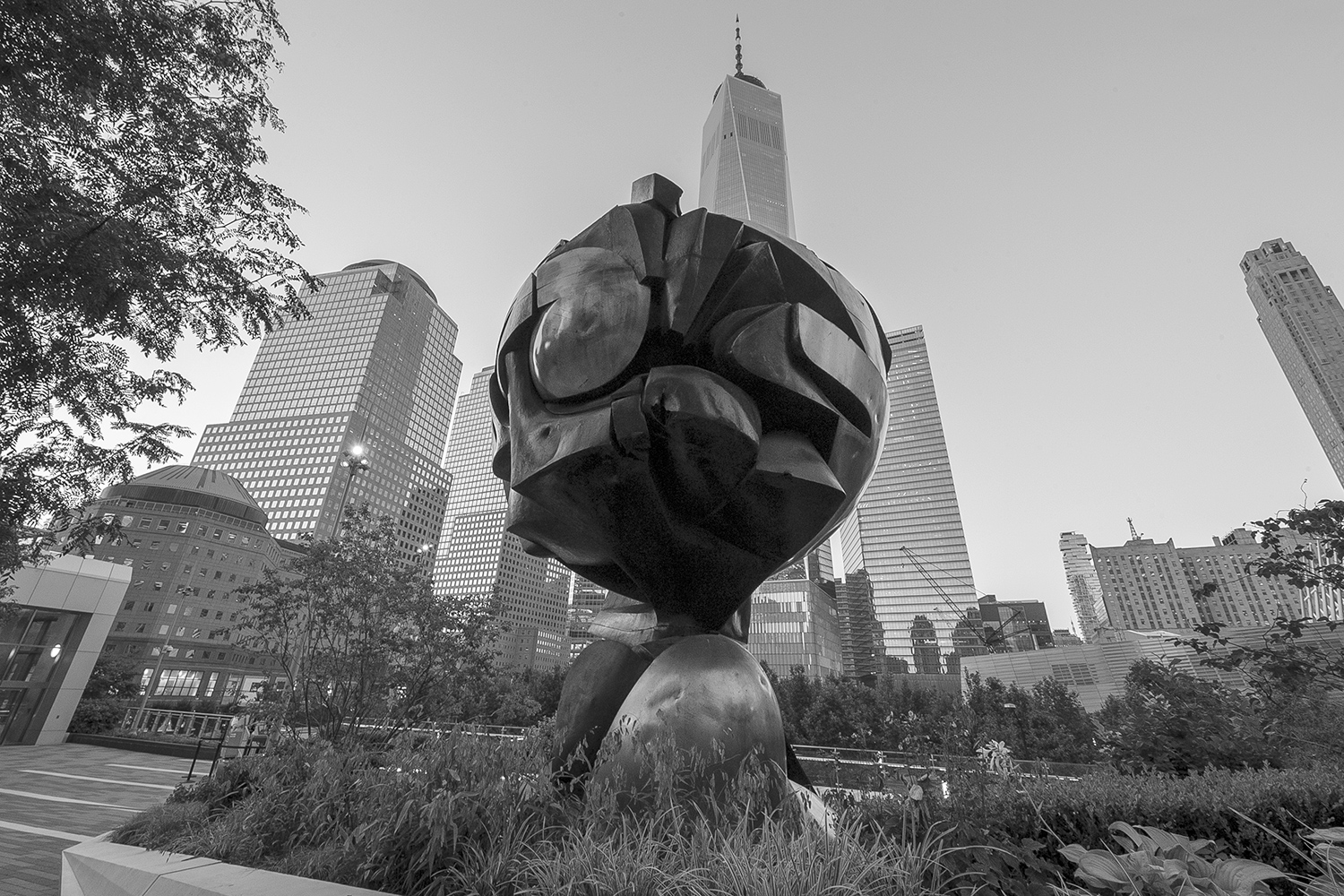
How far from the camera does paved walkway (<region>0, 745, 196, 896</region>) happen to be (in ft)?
19.0

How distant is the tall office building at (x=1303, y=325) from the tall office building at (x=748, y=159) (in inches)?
3049

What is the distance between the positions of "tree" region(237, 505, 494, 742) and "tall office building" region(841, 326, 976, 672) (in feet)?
340

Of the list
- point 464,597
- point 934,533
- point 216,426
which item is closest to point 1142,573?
point 934,533

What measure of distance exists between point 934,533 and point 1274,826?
11814cm

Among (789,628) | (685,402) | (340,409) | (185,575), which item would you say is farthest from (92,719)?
(340,409)

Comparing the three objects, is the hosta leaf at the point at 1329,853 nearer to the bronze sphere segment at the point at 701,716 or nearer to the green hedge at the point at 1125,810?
the green hedge at the point at 1125,810

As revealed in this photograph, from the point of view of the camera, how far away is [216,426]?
372 ft

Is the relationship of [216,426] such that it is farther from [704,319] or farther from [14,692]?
[704,319]

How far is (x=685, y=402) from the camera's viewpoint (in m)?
4.48

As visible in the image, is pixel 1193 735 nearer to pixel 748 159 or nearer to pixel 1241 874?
pixel 1241 874

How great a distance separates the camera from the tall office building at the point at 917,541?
10931 centimetres

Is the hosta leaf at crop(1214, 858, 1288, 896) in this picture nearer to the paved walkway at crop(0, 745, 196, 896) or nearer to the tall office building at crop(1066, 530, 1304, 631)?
the paved walkway at crop(0, 745, 196, 896)

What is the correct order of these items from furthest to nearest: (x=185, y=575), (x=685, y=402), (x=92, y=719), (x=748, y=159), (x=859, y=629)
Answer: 1. (x=859, y=629)
2. (x=748, y=159)
3. (x=185, y=575)
4. (x=92, y=719)
5. (x=685, y=402)

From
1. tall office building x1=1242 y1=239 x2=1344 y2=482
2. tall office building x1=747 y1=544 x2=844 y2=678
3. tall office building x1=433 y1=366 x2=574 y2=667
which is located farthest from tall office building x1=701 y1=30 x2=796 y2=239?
tall office building x1=1242 y1=239 x2=1344 y2=482
